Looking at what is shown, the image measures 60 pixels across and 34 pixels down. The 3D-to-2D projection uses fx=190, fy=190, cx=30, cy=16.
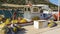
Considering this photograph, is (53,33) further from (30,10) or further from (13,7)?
(13,7)

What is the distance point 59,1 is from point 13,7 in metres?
5.06

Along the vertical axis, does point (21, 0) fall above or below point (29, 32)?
above

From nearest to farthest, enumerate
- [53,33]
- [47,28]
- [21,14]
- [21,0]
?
[53,33], [47,28], [21,14], [21,0]

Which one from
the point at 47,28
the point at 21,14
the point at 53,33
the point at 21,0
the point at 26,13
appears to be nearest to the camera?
the point at 53,33

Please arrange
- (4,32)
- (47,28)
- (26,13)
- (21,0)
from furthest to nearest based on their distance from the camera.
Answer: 1. (21,0)
2. (26,13)
3. (47,28)
4. (4,32)

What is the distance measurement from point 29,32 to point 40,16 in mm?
6324

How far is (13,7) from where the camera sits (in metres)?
20.0

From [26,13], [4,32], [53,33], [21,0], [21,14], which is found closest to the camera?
[4,32]

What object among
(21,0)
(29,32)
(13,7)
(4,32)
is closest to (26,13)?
(13,7)

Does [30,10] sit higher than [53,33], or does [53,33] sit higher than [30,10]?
[30,10]

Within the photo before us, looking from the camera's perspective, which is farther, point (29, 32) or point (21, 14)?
point (21, 14)

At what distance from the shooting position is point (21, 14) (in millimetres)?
19016

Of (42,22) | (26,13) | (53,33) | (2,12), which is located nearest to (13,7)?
(2,12)

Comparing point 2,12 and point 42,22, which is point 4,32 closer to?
point 42,22
